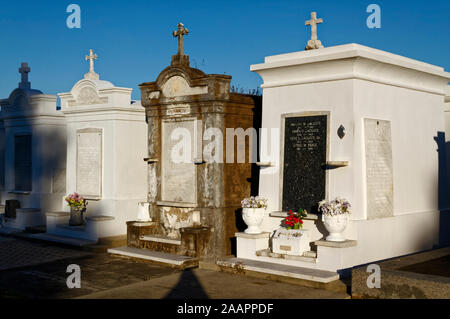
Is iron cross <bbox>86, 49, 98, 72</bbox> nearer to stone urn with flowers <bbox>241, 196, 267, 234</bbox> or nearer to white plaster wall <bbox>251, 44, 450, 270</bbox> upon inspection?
white plaster wall <bbox>251, 44, 450, 270</bbox>

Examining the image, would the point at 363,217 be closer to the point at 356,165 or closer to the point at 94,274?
the point at 356,165

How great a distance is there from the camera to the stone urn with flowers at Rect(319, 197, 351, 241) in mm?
8367

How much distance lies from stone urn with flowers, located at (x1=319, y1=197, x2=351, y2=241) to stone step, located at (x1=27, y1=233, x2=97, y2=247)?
20.7 feet

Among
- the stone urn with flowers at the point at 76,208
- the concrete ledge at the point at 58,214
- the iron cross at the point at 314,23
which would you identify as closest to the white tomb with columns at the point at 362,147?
the iron cross at the point at 314,23

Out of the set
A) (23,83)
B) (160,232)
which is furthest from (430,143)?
(23,83)

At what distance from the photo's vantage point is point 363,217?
8.86m

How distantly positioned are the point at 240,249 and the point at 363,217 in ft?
7.52

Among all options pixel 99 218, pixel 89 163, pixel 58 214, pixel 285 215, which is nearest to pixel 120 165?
pixel 89 163

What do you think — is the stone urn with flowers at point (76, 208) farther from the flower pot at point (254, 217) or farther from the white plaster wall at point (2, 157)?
the flower pot at point (254, 217)

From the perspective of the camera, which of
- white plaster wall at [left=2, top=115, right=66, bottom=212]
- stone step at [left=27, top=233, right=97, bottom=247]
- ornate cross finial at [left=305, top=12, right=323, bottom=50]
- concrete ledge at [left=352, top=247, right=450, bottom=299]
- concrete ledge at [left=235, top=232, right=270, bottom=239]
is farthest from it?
white plaster wall at [left=2, top=115, right=66, bottom=212]

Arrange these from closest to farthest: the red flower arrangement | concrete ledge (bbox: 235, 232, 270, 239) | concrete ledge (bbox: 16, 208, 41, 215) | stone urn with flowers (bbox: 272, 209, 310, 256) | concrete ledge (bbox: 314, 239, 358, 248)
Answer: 1. concrete ledge (bbox: 314, 239, 358, 248)
2. stone urn with flowers (bbox: 272, 209, 310, 256)
3. the red flower arrangement
4. concrete ledge (bbox: 235, 232, 270, 239)
5. concrete ledge (bbox: 16, 208, 41, 215)

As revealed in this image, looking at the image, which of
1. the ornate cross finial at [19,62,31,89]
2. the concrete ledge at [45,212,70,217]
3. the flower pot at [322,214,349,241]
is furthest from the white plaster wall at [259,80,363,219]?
the ornate cross finial at [19,62,31,89]

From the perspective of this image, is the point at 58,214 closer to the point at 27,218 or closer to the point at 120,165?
the point at 27,218

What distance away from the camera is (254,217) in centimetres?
958
